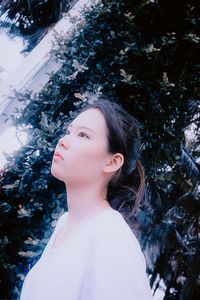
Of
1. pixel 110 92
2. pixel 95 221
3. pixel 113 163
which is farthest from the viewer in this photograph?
pixel 110 92

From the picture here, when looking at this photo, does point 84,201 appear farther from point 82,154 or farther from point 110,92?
point 110,92

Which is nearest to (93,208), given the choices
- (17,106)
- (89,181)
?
(89,181)

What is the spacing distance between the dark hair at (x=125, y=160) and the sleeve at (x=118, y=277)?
0.74 metres

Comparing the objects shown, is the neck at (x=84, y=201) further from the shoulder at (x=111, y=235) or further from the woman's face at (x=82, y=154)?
the shoulder at (x=111, y=235)

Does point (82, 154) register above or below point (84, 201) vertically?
above

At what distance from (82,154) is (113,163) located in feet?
0.69

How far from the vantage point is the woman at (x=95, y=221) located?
3.52 feet

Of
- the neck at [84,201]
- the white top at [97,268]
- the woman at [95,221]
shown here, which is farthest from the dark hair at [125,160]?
the white top at [97,268]

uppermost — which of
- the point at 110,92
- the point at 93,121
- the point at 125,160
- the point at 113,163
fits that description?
the point at 93,121

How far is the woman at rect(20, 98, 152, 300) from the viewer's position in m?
1.07

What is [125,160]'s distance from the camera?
1940 millimetres

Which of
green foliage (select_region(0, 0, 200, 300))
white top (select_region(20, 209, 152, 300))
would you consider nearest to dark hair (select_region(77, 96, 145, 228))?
white top (select_region(20, 209, 152, 300))

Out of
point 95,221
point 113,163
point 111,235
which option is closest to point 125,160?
point 113,163

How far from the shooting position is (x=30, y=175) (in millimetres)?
2889
